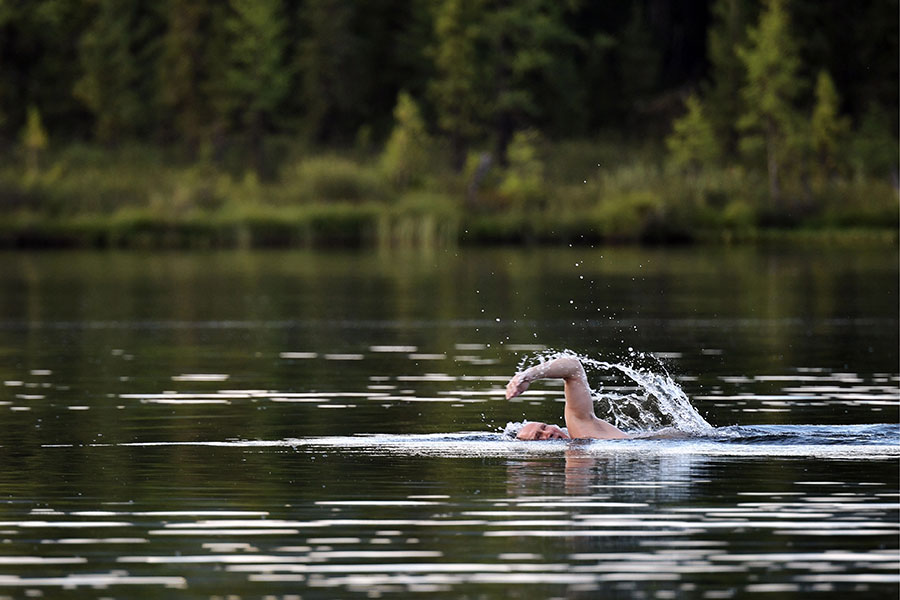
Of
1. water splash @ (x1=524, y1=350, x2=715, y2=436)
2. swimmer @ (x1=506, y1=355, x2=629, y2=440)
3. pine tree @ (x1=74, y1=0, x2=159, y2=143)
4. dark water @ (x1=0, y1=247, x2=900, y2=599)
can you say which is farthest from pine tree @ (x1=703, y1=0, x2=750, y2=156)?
swimmer @ (x1=506, y1=355, x2=629, y2=440)

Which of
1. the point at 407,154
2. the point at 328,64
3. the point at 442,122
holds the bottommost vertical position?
the point at 407,154

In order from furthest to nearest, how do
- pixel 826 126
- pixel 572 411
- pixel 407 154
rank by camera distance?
pixel 407 154, pixel 826 126, pixel 572 411

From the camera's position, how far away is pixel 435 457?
51.3 feet

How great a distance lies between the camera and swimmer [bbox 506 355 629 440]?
15.5 meters

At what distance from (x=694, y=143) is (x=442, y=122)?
38.2 feet

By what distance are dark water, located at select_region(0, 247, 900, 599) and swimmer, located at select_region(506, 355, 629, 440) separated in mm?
236

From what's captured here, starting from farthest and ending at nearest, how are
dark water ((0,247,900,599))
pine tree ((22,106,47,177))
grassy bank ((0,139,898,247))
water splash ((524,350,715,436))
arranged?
pine tree ((22,106,47,177)), grassy bank ((0,139,898,247)), water splash ((524,350,715,436)), dark water ((0,247,900,599))

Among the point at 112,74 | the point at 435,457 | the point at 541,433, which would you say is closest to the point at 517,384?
the point at 435,457

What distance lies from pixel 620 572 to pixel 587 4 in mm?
87906

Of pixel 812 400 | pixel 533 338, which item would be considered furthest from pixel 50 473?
pixel 533 338

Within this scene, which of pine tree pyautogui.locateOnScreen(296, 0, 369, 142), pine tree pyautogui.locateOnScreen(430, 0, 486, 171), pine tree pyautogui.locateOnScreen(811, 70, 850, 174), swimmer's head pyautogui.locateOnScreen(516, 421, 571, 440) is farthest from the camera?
pine tree pyautogui.locateOnScreen(296, 0, 369, 142)

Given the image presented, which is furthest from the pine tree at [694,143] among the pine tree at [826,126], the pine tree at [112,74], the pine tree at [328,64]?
the pine tree at [112,74]

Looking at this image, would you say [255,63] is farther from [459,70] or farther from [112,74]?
[459,70]

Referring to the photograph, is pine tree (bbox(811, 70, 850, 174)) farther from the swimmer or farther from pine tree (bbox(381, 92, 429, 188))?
the swimmer
